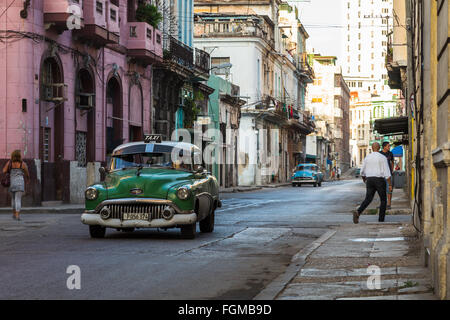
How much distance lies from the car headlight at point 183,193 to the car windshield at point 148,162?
135cm

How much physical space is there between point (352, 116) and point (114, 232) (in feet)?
591

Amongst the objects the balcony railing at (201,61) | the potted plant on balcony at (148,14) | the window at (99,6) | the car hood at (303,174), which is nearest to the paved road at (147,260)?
the window at (99,6)

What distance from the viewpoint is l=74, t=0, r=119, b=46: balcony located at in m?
29.4

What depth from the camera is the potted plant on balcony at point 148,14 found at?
1433 inches

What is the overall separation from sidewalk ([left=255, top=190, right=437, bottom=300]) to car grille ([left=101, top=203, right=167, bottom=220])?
8.63ft

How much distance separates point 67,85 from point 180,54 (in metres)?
15.7

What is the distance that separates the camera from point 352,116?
636 ft

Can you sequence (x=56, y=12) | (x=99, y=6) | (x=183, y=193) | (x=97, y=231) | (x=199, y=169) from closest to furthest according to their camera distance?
(x=183, y=193)
(x=97, y=231)
(x=199, y=169)
(x=56, y=12)
(x=99, y=6)

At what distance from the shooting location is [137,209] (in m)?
14.4

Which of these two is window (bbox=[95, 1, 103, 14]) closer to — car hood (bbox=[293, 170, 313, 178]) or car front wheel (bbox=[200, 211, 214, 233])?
car front wheel (bbox=[200, 211, 214, 233])

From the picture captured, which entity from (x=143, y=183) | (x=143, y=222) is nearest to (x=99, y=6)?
(x=143, y=183)

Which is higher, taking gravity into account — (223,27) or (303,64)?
(303,64)

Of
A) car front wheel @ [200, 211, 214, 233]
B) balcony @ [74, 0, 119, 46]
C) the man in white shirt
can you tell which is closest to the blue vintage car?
balcony @ [74, 0, 119, 46]

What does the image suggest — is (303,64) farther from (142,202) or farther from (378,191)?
(142,202)
